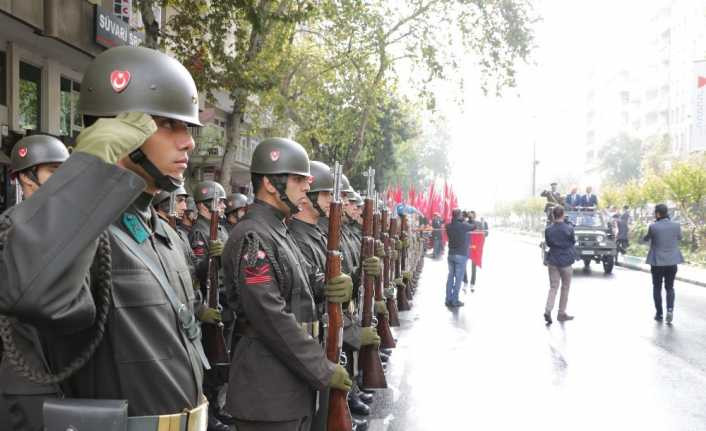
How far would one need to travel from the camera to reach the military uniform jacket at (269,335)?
10.2 ft

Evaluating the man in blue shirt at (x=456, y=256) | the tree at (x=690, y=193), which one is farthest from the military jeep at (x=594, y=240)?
the man in blue shirt at (x=456, y=256)

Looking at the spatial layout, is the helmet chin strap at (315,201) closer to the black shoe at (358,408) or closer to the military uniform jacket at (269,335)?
the black shoe at (358,408)

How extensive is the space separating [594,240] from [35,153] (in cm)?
1969

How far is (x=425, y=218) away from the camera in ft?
80.3

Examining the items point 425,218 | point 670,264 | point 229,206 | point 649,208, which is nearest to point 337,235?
point 229,206

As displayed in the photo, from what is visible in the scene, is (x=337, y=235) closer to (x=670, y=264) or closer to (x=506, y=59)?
(x=670, y=264)

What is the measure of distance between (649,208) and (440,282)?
1102 inches

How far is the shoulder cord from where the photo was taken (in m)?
1.68

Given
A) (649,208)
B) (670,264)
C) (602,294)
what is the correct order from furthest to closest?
(649,208) → (602,294) → (670,264)

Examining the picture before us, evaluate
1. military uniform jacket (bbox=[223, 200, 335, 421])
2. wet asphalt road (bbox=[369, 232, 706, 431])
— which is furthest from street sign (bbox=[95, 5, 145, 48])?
military uniform jacket (bbox=[223, 200, 335, 421])

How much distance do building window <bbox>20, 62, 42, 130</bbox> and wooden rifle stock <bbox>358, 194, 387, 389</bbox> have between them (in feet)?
28.5

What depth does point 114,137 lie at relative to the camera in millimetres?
1580

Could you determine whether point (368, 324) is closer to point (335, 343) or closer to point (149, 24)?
point (335, 343)

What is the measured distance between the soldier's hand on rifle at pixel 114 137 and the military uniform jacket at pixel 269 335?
5.06ft
